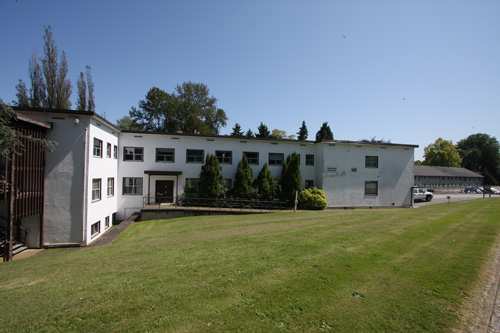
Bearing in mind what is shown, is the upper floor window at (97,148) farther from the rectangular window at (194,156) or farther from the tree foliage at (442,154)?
the tree foliage at (442,154)

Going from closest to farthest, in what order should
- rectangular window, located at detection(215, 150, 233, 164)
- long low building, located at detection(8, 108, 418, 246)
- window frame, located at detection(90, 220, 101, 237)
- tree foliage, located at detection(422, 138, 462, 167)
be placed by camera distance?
long low building, located at detection(8, 108, 418, 246) < window frame, located at detection(90, 220, 101, 237) < rectangular window, located at detection(215, 150, 233, 164) < tree foliage, located at detection(422, 138, 462, 167)

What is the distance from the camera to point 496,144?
87875mm

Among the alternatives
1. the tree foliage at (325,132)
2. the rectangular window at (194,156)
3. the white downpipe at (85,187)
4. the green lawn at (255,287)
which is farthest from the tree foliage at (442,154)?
the white downpipe at (85,187)

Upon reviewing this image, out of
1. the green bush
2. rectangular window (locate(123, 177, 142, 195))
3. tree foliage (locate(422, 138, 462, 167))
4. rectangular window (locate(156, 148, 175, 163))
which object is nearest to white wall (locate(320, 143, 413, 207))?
the green bush

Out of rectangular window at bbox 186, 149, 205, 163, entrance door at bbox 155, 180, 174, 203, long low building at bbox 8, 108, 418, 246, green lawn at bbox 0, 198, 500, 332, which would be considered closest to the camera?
green lawn at bbox 0, 198, 500, 332

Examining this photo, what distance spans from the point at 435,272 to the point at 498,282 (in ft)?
3.73

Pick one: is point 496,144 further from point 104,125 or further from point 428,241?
point 104,125

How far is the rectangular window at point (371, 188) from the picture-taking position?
24328mm

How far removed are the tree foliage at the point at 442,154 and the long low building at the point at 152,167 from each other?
63.3 meters

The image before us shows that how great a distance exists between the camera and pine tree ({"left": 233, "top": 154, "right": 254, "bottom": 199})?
20.8 m

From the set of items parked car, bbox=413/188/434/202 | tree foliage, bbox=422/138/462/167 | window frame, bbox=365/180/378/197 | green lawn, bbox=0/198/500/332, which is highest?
tree foliage, bbox=422/138/462/167

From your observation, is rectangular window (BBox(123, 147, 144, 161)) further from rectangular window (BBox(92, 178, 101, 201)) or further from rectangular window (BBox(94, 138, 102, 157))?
rectangular window (BBox(92, 178, 101, 201))

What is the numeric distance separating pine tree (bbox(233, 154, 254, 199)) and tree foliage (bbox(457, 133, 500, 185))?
288ft

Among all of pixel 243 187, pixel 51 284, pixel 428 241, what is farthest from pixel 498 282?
pixel 243 187
